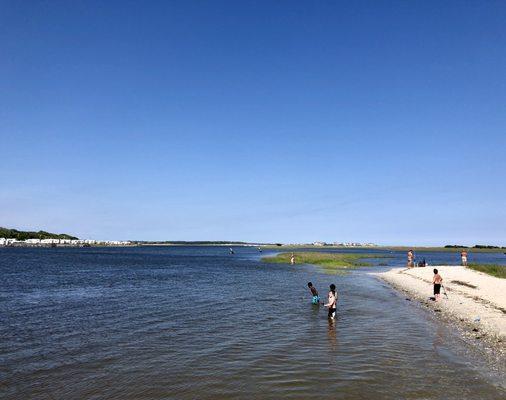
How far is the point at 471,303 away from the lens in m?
31.7


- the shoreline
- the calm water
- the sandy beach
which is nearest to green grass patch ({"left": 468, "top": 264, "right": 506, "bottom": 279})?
the shoreline

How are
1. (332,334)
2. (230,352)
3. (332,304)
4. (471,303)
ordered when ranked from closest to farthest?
1. (230,352)
2. (332,334)
3. (332,304)
4. (471,303)

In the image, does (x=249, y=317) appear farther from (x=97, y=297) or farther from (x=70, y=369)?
(x=97, y=297)

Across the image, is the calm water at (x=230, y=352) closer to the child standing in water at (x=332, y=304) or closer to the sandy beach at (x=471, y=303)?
the child standing in water at (x=332, y=304)

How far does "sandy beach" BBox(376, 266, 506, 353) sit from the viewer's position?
22.6m

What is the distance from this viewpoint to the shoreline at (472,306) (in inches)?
833

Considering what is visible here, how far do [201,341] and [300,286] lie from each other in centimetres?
2721

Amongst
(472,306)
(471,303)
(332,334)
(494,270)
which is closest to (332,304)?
(332,334)

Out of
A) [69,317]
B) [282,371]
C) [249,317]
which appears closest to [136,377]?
[282,371]

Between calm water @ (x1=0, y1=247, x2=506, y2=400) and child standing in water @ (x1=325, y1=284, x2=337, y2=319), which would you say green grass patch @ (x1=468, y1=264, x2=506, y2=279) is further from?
child standing in water @ (x1=325, y1=284, x2=337, y2=319)

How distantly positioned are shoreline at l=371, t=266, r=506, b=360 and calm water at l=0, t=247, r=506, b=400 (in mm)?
1206

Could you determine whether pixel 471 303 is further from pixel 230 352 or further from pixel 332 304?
pixel 230 352

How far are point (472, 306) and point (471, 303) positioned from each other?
148cm

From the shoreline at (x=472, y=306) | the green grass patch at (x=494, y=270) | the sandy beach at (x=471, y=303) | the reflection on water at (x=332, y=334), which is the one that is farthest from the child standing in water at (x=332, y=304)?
the green grass patch at (x=494, y=270)
